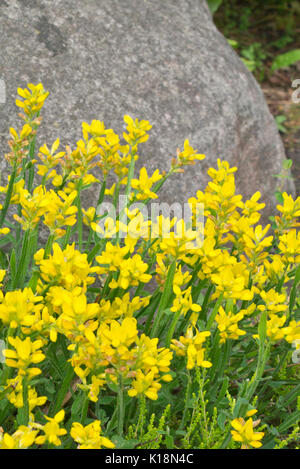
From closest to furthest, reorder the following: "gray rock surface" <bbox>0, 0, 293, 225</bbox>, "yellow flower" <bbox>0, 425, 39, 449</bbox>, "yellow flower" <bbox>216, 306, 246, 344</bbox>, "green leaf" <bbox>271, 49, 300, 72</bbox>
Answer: "yellow flower" <bbox>0, 425, 39, 449</bbox>
"yellow flower" <bbox>216, 306, 246, 344</bbox>
"gray rock surface" <bbox>0, 0, 293, 225</bbox>
"green leaf" <bbox>271, 49, 300, 72</bbox>

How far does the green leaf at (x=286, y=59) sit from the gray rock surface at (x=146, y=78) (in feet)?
5.40

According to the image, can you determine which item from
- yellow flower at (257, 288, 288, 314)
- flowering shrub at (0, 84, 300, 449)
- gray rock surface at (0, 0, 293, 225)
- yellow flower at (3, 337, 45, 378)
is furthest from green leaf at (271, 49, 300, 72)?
yellow flower at (3, 337, 45, 378)

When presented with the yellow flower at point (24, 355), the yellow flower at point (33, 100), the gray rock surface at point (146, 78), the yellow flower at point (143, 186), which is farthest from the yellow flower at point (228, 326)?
the gray rock surface at point (146, 78)

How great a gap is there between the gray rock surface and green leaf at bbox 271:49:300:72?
64.8 inches

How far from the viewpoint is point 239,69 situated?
109 inches

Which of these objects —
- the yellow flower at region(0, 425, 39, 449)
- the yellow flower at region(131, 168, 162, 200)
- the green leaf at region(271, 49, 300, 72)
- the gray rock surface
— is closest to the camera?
the yellow flower at region(0, 425, 39, 449)

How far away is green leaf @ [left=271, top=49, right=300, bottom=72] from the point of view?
4.27m

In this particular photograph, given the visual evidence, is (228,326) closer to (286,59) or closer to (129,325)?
(129,325)

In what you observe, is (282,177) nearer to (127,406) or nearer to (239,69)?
(239,69)

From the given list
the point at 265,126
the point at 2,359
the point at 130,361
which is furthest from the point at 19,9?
the point at 130,361

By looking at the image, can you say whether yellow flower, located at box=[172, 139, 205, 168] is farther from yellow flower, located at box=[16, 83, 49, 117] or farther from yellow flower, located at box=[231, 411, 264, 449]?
yellow flower, located at box=[231, 411, 264, 449]

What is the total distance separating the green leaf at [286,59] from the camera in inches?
168

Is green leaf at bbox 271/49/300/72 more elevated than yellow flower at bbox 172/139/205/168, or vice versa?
green leaf at bbox 271/49/300/72
